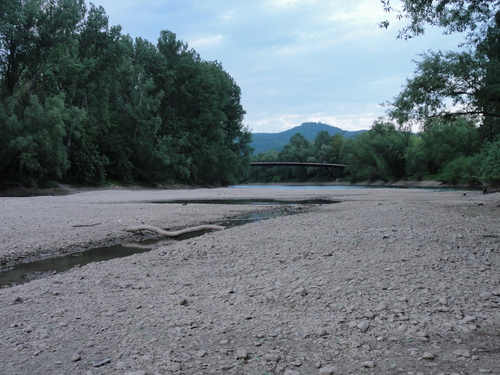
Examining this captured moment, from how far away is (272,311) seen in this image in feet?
16.9

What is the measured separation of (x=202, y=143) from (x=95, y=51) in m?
19.1

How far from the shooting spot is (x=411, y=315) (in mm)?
4684

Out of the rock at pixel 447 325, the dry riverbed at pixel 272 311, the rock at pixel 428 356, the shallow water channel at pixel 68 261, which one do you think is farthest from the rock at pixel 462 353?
the shallow water channel at pixel 68 261

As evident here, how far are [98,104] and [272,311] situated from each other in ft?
146

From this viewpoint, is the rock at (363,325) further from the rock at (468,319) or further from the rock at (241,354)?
the rock at (241,354)

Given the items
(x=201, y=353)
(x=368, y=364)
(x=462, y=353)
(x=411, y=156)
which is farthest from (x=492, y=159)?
(x=411, y=156)

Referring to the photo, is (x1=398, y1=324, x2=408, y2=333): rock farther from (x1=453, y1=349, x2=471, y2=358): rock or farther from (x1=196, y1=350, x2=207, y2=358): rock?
(x1=196, y1=350, x2=207, y2=358): rock

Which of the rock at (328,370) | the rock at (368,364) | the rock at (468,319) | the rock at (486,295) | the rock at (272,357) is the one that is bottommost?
the rock at (272,357)

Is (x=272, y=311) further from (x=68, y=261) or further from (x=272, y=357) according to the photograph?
(x=68, y=261)

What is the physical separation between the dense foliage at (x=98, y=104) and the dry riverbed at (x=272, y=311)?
27640 millimetres

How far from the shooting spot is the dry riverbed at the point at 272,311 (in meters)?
3.87

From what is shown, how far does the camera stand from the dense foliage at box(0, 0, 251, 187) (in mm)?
32938

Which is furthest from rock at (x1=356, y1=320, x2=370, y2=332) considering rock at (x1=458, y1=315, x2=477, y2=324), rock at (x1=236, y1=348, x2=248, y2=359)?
rock at (x1=236, y1=348, x2=248, y2=359)

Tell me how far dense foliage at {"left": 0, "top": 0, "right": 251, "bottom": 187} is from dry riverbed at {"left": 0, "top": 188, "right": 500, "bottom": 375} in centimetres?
2764
